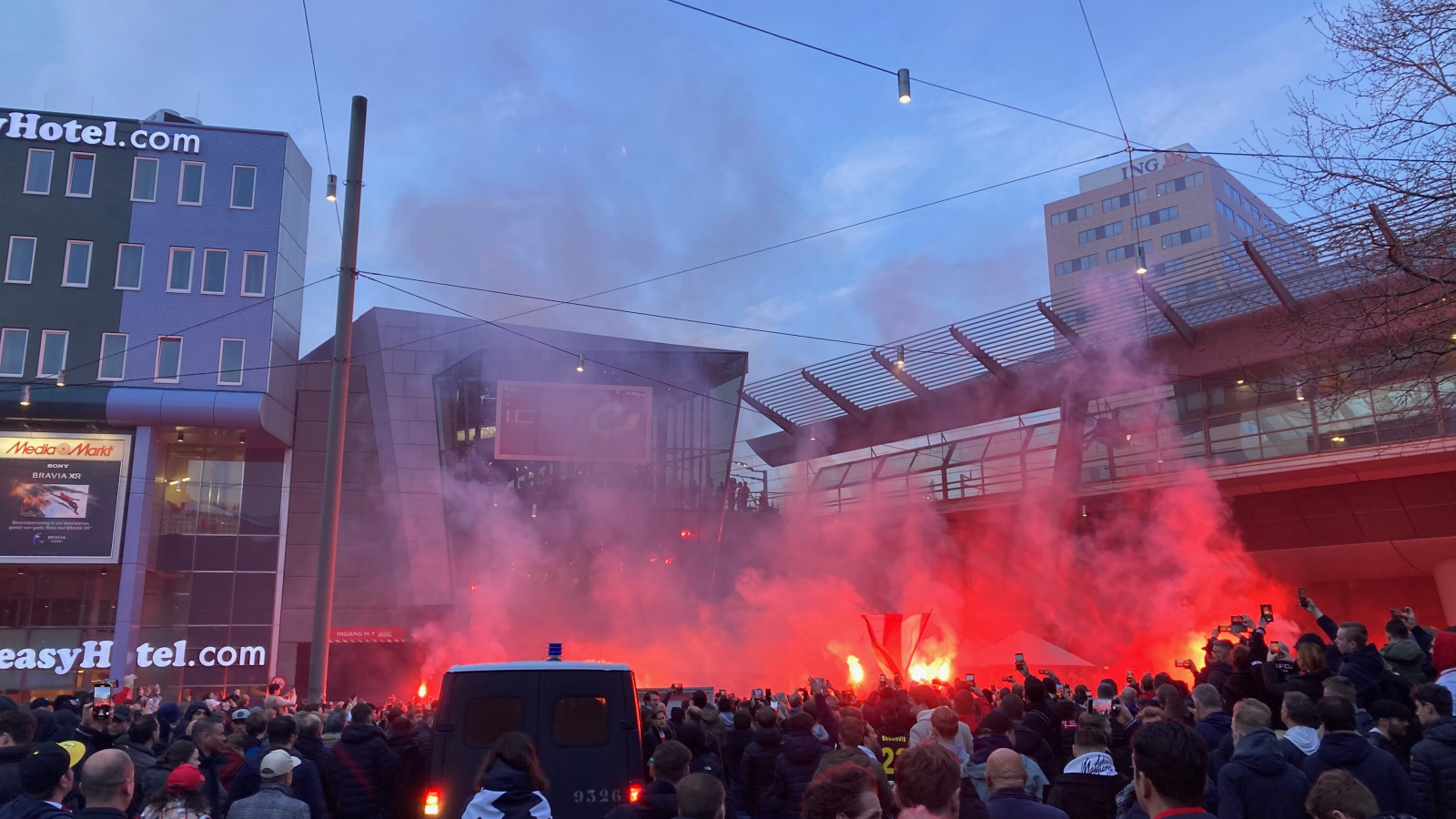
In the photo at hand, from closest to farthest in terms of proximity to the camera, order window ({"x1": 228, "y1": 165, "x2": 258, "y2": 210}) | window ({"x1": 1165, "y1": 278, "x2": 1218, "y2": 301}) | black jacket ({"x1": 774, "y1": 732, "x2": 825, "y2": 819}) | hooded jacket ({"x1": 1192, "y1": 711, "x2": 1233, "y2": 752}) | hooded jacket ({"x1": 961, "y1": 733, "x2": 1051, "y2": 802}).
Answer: hooded jacket ({"x1": 961, "y1": 733, "x2": 1051, "y2": 802}) < hooded jacket ({"x1": 1192, "y1": 711, "x2": 1233, "y2": 752}) < black jacket ({"x1": 774, "y1": 732, "x2": 825, "y2": 819}) < window ({"x1": 1165, "y1": 278, "x2": 1218, "y2": 301}) < window ({"x1": 228, "y1": 165, "x2": 258, "y2": 210})

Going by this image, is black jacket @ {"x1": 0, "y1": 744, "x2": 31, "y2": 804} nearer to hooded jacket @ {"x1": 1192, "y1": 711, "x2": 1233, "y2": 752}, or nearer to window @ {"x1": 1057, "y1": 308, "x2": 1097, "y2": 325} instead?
hooded jacket @ {"x1": 1192, "y1": 711, "x2": 1233, "y2": 752}

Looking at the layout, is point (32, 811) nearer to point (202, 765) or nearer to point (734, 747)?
point (202, 765)

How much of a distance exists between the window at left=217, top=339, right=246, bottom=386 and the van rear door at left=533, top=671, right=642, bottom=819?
76.4 feet

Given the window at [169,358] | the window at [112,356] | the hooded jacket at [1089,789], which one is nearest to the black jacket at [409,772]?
the hooded jacket at [1089,789]

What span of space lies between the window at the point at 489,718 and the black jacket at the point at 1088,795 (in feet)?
12.5

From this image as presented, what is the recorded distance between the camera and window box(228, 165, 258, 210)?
28.0 meters

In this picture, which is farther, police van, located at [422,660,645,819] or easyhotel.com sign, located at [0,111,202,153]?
easyhotel.com sign, located at [0,111,202,153]

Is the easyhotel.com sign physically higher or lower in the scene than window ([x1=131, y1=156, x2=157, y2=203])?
higher

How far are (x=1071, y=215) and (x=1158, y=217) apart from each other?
19.4ft

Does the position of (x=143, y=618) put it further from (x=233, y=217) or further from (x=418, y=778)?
(x=418, y=778)

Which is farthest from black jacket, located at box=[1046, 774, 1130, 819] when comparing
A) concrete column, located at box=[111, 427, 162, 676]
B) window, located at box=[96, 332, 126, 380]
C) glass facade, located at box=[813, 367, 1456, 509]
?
window, located at box=[96, 332, 126, 380]

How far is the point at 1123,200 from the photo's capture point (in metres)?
64.8

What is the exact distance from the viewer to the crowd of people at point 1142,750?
3.47 meters

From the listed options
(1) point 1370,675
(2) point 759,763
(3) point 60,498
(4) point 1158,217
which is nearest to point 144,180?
(3) point 60,498
